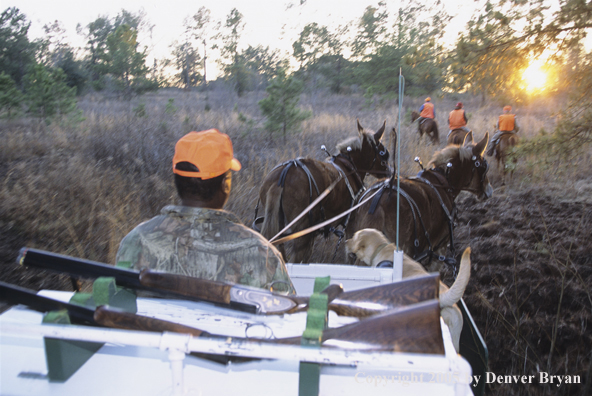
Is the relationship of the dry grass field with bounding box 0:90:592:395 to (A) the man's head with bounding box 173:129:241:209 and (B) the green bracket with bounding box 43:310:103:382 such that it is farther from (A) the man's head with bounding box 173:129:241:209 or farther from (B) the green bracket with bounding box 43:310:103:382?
(B) the green bracket with bounding box 43:310:103:382

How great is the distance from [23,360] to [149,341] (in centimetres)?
71

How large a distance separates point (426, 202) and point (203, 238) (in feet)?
11.7

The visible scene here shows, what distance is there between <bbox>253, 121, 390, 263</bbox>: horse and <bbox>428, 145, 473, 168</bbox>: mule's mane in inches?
45.3

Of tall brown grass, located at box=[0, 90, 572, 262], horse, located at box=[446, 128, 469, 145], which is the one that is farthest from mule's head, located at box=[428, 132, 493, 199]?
horse, located at box=[446, 128, 469, 145]

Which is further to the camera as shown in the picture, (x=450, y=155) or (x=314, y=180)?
(x=450, y=155)

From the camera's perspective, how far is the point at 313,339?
1.17 metres

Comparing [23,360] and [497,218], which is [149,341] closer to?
[23,360]

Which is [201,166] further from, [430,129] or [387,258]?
[430,129]

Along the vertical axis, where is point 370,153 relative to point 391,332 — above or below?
above

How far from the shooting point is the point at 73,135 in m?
8.85

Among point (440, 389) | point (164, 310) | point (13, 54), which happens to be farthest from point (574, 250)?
point (13, 54)

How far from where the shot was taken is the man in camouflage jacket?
6.54ft

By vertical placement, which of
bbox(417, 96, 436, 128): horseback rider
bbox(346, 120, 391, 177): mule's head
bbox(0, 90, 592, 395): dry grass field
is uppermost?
bbox(417, 96, 436, 128): horseback rider

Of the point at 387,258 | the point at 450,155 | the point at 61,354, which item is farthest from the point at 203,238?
the point at 450,155
